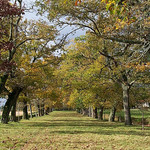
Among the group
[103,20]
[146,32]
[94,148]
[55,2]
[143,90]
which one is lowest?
[94,148]

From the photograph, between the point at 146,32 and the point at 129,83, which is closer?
the point at 146,32

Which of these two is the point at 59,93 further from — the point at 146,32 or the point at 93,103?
the point at 146,32

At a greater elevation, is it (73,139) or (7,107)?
(7,107)

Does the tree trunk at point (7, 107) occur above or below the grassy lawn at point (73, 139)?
above

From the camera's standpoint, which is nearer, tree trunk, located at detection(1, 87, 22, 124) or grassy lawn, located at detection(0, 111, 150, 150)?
grassy lawn, located at detection(0, 111, 150, 150)

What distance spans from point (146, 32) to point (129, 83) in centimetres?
1128

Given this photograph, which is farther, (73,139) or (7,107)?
(7,107)

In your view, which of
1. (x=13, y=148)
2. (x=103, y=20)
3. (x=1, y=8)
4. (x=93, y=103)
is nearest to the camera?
(x=13, y=148)

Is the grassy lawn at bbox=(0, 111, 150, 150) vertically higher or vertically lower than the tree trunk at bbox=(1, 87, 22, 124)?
lower

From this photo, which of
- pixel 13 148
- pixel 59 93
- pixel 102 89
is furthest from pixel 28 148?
pixel 59 93

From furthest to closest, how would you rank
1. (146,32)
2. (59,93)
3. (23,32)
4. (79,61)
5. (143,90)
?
(59,93)
(143,90)
(79,61)
(23,32)
(146,32)

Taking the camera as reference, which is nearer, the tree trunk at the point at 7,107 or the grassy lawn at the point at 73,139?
the grassy lawn at the point at 73,139

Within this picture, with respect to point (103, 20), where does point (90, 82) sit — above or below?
below

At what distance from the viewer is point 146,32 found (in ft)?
26.3
